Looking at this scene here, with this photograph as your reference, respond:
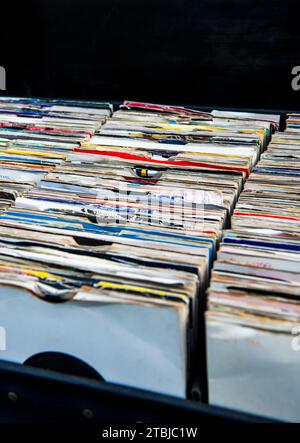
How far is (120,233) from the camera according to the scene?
4.07ft

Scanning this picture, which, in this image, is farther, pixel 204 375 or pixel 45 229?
pixel 45 229

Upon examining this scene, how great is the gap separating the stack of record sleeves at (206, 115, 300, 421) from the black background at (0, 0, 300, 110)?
3.41ft

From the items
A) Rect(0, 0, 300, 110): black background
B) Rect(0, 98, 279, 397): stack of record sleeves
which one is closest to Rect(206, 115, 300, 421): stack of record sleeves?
Rect(0, 98, 279, 397): stack of record sleeves

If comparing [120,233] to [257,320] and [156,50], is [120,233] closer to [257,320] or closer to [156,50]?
[257,320]

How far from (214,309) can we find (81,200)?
58 centimetres

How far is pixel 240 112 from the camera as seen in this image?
203 cm

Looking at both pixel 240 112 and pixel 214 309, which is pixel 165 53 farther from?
pixel 214 309

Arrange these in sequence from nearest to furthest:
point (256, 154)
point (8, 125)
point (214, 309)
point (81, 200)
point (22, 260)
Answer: point (214, 309) → point (22, 260) → point (81, 200) → point (256, 154) → point (8, 125)

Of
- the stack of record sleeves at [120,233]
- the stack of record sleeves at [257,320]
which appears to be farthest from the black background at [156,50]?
the stack of record sleeves at [257,320]

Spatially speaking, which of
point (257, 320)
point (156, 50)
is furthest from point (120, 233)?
point (156, 50)

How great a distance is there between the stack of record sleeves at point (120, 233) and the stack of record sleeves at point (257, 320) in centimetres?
6

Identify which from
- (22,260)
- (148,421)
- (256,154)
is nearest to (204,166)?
(256,154)

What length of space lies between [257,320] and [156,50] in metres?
1.54

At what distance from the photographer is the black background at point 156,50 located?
2.03 m
